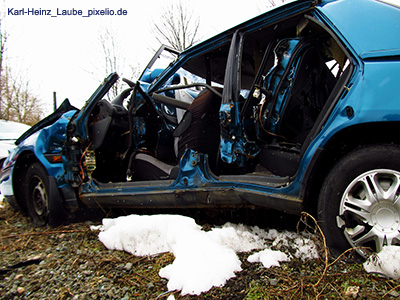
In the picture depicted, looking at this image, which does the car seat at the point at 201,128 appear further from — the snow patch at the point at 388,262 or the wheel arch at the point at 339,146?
the snow patch at the point at 388,262

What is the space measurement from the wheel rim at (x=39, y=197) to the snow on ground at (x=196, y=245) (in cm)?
109

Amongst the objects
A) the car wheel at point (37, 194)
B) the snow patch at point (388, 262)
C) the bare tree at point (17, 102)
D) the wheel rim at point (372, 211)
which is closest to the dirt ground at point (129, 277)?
the snow patch at point (388, 262)

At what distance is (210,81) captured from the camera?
10.8 feet

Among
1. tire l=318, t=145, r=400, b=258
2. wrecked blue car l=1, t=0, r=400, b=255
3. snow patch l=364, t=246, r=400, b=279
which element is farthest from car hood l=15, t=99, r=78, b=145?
snow patch l=364, t=246, r=400, b=279

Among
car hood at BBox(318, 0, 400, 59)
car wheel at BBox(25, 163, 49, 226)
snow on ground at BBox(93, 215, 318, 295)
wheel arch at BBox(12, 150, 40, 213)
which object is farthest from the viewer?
wheel arch at BBox(12, 150, 40, 213)

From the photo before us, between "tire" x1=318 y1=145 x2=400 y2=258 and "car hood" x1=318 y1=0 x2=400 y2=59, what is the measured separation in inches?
22.2

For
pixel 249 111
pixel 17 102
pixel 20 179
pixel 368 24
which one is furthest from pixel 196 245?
pixel 17 102

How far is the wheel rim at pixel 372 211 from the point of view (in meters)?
1.55

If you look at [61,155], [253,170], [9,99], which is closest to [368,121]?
[253,170]

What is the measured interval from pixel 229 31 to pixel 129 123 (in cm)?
159

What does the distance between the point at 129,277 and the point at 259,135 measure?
153 cm

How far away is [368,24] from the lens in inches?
68.8

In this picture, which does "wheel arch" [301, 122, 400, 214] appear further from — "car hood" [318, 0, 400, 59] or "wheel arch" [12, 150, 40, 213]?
"wheel arch" [12, 150, 40, 213]

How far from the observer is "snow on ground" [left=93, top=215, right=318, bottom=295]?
→ 1763 millimetres
